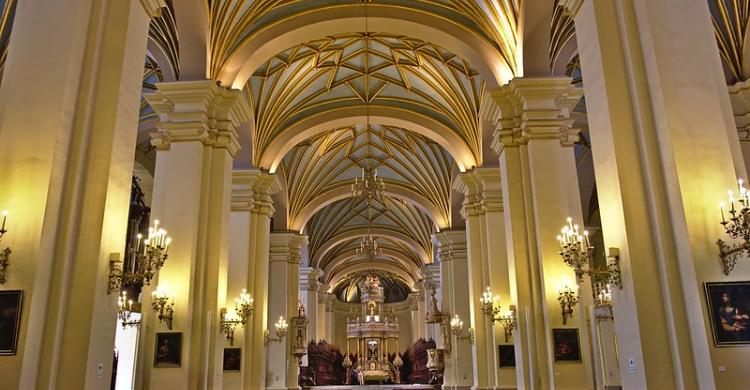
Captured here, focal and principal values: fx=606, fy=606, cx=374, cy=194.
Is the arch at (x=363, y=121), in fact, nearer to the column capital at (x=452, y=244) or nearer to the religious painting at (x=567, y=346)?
the column capital at (x=452, y=244)

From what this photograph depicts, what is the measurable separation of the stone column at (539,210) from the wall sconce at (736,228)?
425cm

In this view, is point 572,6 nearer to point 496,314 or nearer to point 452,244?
point 496,314

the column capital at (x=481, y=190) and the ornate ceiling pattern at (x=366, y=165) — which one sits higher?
the ornate ceiling pattern at (x=366, y=165)

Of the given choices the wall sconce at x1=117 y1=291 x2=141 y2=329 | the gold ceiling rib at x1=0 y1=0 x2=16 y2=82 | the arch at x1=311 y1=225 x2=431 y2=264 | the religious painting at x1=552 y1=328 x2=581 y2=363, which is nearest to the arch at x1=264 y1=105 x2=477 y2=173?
the wall sconce at x1=117 y1=291 x2=141 y2=329

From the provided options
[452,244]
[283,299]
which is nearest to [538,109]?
[452,244]

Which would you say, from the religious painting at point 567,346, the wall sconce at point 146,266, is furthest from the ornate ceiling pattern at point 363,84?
the wall sconce at point 146,266

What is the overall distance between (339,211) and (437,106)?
12285 mm

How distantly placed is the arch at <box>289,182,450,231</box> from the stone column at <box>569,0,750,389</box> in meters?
15.1

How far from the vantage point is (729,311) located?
17.4 ft

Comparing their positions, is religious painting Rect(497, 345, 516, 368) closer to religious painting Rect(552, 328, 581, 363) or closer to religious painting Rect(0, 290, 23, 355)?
religious painting Rect(552, 328, 581, 363)

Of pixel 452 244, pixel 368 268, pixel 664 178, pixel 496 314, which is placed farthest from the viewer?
pixel 368 268

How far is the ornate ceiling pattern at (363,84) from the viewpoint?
15.1m

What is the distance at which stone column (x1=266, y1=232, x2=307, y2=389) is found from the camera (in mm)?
18344

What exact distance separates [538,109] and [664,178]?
16.1 ft
